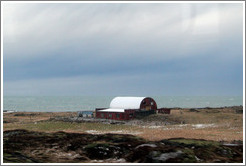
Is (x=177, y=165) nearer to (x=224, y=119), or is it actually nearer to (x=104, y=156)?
(x=104, y=156)

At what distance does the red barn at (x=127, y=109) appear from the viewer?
212 feet

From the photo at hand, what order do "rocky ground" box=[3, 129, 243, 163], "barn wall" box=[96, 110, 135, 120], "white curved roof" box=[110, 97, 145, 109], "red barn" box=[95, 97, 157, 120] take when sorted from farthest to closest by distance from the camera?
"white curved roof" box=[110, 97, 145, 109] → "red barn" box=[95, 97, 157, 120] → "barn wall" box=[96, 110, 135, 120] → "rocky ground" box=[3, 129, 243, 163]

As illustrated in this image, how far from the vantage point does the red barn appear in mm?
64625

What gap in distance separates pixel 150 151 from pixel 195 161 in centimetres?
431

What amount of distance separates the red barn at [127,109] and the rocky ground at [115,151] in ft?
93.9

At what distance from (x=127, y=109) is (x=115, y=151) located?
120ft

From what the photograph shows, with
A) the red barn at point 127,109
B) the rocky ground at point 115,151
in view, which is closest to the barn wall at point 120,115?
the red barn at point 127,109

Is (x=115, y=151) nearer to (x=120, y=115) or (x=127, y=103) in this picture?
(x=120, y=115)

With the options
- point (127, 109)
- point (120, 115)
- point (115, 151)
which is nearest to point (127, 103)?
point (127, 109)

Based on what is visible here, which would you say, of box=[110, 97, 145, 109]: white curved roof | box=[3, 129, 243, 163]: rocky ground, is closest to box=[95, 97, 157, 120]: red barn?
box=[110, 97, 145, 109]: white curved roof

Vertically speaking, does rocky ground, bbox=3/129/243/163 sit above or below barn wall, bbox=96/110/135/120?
below

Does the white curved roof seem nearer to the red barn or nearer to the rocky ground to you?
the red barn

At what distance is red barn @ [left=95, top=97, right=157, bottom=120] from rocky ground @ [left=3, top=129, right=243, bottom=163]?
2861 centimetres

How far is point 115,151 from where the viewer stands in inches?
1121
